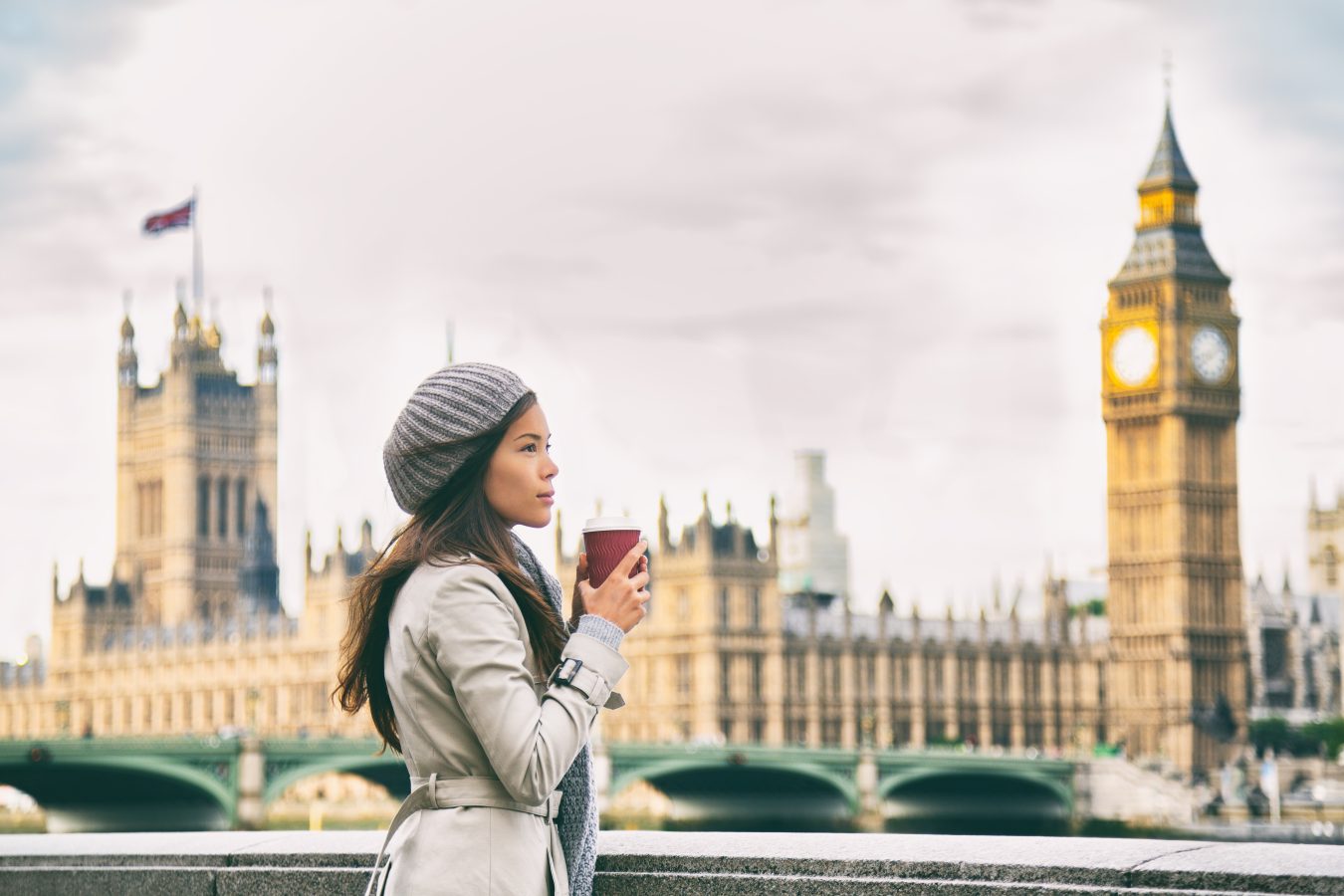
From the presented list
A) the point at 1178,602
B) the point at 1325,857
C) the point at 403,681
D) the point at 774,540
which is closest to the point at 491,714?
the point at 403,681

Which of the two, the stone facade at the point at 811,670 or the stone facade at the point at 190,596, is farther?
the stone facade at the point at 190,596

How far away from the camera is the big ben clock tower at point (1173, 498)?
84.1 m

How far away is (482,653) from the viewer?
158 inches

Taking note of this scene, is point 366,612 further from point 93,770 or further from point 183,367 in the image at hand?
point 183,367

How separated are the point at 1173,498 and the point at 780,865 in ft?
267

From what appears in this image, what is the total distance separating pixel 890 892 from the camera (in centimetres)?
489

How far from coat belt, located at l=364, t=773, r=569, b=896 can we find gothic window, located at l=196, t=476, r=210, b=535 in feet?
375

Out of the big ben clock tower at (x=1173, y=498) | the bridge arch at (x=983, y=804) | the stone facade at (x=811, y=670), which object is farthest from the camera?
the big ben clock tower at (x=1173, y=498)

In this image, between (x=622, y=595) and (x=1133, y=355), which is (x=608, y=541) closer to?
(x=622, y=595)

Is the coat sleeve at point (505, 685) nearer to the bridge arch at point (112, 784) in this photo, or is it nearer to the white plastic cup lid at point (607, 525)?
the white plastic cup lid at point (607, 525)

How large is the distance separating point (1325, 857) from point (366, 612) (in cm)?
181

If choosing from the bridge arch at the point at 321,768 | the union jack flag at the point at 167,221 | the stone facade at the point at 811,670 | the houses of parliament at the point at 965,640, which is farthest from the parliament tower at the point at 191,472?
the bridge arch at the point at 321,768

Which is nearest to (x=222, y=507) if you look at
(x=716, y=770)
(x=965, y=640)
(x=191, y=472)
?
(x=191, y=472)

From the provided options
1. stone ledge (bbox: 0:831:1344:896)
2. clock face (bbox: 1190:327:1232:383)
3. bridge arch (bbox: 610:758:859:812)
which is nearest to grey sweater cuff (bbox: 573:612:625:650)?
stone ledge (bbox: 0:831:1344:896)
